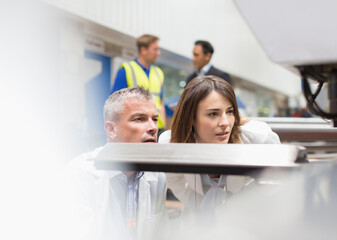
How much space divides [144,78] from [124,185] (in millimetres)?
1254

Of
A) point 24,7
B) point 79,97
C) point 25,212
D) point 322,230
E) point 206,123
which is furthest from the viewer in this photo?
point 79,97

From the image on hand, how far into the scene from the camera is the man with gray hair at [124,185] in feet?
2.59

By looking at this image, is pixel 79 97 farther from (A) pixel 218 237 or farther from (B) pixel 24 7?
(A) pixel 218 237

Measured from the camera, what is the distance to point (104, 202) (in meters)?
0.81

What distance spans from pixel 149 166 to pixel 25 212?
0.29 meters

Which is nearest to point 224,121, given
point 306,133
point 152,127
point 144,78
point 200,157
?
point 152,127

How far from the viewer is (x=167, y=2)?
521 cm

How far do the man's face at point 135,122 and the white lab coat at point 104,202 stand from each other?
69 mm

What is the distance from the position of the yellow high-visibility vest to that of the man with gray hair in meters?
0.82

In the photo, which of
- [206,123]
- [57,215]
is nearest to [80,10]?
[206,123]

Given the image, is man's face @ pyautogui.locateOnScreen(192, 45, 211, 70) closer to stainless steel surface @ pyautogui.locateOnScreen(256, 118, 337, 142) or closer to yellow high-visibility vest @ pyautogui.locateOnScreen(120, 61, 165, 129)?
yellow high-visibility vest @ pyautogui.locateOnScreen(120, 61, 165, 129)

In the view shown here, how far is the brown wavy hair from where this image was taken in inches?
39.3

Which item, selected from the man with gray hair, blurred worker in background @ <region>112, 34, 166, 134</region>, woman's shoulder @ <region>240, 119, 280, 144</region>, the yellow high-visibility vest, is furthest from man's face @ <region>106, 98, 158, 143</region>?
blurred worker in background @ <region>112, 34, 166, 134</region>

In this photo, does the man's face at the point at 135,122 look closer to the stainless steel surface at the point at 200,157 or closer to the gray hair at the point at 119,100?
the gray hair at the point at 119,100
